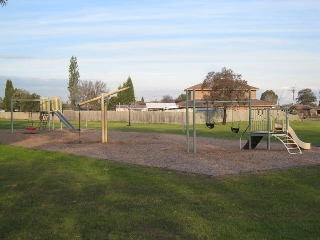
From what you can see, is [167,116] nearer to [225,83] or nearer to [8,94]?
[225,83]

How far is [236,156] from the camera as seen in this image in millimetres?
15836

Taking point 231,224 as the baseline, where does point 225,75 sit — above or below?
above

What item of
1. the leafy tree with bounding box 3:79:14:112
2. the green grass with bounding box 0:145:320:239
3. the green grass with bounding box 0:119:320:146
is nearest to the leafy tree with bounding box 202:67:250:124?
the green grass with bounding box 0:119:320:146

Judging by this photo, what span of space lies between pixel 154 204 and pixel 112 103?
99.8m

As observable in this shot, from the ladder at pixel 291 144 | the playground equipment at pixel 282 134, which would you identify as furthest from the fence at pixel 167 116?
the ladder at pixel 291 144

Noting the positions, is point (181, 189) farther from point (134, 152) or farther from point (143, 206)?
point (134, 152)

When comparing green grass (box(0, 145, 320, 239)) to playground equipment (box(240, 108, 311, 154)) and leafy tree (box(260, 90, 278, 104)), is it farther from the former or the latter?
leafy tree (box(260, 90, 278, 104))

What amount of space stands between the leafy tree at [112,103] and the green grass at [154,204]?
93269mm

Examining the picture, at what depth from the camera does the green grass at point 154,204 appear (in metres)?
6.31

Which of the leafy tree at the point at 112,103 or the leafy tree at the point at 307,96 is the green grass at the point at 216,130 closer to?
the leafy tree at the point at 112,103

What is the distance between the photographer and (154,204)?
8.08 metres

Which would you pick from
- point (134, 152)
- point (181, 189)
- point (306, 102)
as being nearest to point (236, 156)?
point (134, 152)

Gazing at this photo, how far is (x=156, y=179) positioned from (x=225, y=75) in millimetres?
44832

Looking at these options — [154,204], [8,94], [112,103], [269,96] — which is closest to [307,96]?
[269,96]
